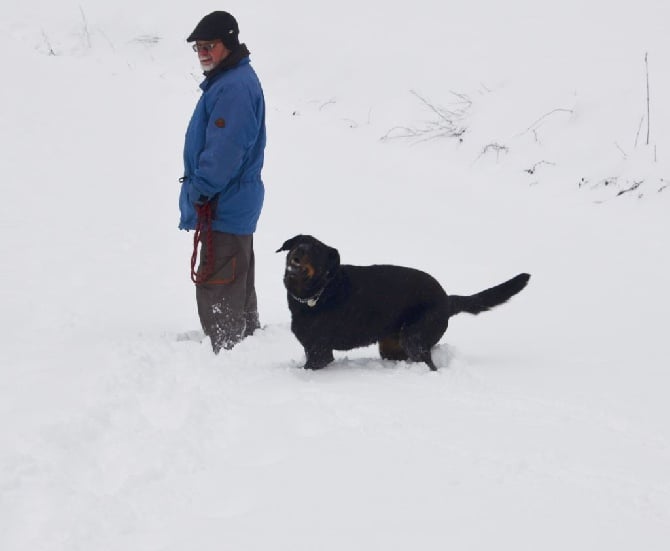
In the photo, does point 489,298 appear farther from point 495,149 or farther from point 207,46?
point 495,149

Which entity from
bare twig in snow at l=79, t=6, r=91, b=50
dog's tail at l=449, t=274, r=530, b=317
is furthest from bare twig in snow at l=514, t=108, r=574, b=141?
bare twig in snow at l=79, t=6, r=91, b=50

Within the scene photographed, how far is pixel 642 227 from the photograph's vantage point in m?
6.38

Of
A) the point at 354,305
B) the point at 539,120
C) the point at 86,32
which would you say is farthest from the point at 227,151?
the point at 86,32

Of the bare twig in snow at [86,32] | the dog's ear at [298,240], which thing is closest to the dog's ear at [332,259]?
the dog's ear at [298,240]

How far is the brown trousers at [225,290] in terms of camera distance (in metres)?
4.15

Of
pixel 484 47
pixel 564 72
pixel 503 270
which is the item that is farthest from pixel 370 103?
pixel 503 270

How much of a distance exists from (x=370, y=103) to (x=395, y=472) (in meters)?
8.38

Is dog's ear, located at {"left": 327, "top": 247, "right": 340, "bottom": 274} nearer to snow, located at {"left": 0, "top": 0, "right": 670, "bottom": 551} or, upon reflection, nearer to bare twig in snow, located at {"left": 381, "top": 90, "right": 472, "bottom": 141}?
snow, located at {"left": 0, "top": 0, "right": 670, "bottom": 551}

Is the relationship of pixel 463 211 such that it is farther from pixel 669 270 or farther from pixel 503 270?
pixel 669 270

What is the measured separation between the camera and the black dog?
3.93m

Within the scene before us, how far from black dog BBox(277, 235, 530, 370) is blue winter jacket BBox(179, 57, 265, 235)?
0.36 meters

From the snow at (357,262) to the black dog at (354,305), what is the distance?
166 mm

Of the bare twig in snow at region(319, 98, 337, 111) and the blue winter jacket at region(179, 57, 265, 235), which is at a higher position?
the bare twig in snow at region(319, 98, 337, 111)

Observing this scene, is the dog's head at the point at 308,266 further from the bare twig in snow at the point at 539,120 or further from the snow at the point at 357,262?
the bare twig in snow at the point at 539,120
